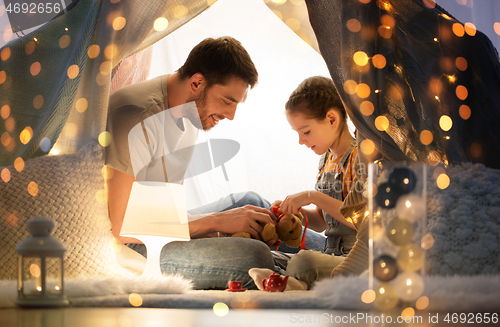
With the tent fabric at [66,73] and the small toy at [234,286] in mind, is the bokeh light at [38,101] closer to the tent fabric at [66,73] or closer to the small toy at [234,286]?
the tent fabric at [66,73]

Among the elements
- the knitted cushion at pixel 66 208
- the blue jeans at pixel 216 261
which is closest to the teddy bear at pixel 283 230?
the blue jeans at pixel 216 261

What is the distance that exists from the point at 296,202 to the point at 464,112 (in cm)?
60

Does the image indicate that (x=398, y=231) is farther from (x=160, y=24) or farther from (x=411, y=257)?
(x=160, y=24)

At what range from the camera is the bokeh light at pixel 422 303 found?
0.84 meters

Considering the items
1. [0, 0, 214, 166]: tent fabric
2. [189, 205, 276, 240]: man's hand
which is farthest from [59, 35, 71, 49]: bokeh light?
[189, 205, 276, 240]: man's hand

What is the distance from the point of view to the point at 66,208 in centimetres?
117

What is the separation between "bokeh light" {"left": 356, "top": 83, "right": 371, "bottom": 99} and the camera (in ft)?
3.63

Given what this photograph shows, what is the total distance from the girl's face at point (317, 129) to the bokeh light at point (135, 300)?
0.89 meters

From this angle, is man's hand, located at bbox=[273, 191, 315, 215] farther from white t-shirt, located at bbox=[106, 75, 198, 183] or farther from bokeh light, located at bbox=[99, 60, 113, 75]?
bokeh light, located at bbox=[99, 60, 113, 75]

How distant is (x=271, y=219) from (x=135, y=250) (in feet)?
1.65

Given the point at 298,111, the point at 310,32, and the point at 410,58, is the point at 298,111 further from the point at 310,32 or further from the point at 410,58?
the point at 410,58

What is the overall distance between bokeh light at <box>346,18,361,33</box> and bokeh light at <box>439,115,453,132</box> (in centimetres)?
36

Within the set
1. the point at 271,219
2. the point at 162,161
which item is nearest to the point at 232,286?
the point at 271,219

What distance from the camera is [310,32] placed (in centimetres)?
139
